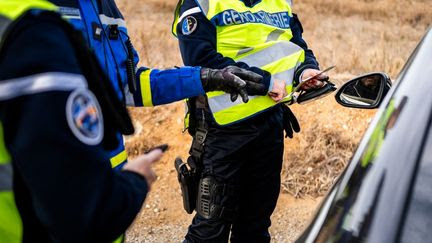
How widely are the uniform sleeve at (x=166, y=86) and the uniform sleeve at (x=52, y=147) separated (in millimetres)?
905

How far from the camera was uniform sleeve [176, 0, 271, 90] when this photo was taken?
2.67 meters

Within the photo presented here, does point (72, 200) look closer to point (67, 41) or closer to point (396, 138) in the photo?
point (67, 41)

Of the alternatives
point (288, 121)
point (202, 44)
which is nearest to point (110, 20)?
point (202, 44)

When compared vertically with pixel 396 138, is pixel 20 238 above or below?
below

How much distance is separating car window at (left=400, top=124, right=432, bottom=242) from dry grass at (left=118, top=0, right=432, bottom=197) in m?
2.54

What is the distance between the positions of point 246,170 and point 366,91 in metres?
0.93

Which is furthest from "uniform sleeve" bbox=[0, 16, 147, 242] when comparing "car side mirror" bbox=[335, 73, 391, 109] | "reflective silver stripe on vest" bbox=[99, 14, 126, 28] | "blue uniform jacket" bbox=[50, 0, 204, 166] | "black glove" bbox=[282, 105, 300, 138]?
"black glove" bbox=[282, 105, 300, 138]

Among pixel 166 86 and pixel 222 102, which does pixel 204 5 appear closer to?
pixel 222 102

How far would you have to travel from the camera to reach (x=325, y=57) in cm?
798

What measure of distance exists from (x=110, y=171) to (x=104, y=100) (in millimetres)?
184

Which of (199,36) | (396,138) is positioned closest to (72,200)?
(396,138)

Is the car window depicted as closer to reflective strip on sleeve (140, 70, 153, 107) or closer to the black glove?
reflective strip on sleeve (140, 70, 153, 107)

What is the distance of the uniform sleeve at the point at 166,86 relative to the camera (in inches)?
82.6

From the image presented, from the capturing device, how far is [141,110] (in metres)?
5.39
